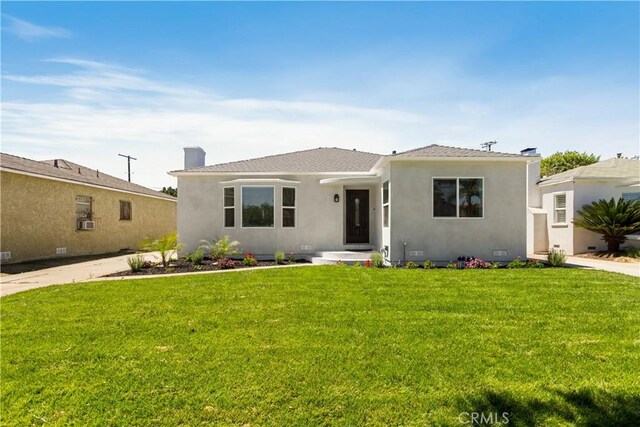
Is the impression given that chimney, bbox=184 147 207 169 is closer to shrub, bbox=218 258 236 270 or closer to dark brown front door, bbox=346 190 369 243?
shrub, bbox=218 258 236 270

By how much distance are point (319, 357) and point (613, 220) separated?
49.3 ft

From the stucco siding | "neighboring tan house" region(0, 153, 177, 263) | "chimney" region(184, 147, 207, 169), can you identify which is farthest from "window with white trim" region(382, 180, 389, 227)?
the stucco siding

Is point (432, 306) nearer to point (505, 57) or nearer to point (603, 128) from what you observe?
point (505, 57)

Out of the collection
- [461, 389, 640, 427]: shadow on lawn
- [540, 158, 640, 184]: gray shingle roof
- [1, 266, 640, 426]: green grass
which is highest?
[540, 158, 640, 184]: gray shingle roof

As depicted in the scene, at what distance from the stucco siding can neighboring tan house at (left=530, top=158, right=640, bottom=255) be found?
2242 centimetres

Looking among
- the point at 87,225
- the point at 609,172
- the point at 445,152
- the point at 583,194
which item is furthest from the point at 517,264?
the point at 87,225

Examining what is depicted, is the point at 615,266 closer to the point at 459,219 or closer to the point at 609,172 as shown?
the point at 459,219

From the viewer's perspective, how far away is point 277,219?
13.7 metres

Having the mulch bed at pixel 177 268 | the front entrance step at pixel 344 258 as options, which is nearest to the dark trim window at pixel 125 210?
the mulch bed at pixel 177 268

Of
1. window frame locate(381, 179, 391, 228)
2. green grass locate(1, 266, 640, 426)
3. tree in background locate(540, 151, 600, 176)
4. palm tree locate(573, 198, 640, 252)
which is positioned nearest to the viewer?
green grass locate(1, 266, 640, 426)

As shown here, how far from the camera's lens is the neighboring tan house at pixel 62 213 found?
1227 centimetres

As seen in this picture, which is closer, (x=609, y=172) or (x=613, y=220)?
(x=613, y=220)

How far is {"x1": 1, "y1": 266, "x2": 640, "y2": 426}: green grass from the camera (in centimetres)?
304

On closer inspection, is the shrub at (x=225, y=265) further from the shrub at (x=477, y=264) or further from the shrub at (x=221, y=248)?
the shrub at (x=477, y=264)
